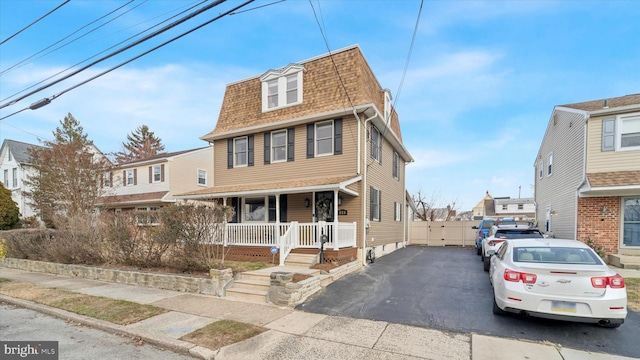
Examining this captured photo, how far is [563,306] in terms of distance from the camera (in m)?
4.45

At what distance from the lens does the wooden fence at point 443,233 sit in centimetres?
1952

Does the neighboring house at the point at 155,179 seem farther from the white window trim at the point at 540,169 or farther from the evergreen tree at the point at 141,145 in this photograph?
the white window trim at the point at 540,169

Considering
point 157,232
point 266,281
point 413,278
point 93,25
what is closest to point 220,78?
point 93,25

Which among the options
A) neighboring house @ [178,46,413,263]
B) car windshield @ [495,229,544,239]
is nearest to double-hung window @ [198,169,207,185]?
neighboring house @ [178,46,413,263]

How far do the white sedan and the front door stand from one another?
6909 millimetres

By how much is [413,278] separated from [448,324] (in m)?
3.69

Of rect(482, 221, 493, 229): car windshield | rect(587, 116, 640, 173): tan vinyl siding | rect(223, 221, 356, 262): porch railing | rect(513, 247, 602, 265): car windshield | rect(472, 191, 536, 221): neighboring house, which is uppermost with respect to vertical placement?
rect(587, 116, 640, 173): tan vinyl siding

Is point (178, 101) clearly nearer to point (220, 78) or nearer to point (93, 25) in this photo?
point (220, 78)

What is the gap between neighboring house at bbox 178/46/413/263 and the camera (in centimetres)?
1077

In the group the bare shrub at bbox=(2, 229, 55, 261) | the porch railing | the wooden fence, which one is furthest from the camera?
the wooden fence

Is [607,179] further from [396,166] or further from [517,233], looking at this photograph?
[396,166]

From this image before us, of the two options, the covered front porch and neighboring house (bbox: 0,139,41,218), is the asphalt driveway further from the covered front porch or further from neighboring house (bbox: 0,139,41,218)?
neighboring house (bbox: 0,139,41,218)

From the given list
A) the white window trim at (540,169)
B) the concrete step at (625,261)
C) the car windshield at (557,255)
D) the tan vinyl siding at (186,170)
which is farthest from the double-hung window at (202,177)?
the concrete step at (625,261)

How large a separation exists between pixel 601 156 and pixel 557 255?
884cm
